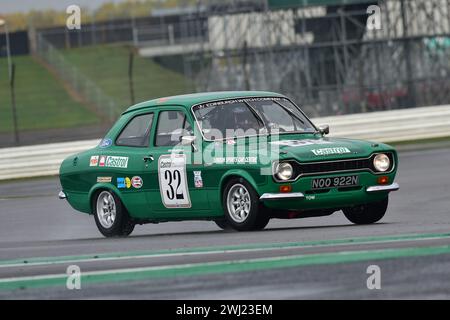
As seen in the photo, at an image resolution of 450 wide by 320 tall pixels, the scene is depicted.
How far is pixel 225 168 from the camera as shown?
1168 cm

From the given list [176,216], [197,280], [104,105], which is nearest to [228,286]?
[197,280]

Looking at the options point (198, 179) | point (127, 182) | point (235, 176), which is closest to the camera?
point (235, 176)

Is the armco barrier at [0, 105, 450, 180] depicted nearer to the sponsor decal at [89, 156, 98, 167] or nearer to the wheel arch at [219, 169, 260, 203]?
the sponsor decal at [89, 156, 98, 167]

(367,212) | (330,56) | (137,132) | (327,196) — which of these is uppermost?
(330,56)

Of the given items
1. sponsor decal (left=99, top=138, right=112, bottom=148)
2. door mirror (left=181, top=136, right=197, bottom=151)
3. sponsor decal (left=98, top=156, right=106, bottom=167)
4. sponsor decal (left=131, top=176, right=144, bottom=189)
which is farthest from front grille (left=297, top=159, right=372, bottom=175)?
sponsor decal (left=99, top=138, right=112, bottom=148)

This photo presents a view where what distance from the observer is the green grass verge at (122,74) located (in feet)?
176

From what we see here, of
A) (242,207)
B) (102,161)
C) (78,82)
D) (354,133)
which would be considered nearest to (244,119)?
(242,207)

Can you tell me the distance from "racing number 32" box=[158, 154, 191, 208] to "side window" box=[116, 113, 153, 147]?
0.59 m

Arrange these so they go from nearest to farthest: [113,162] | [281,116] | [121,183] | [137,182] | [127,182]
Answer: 1. [281,116]
2. [137,182]
3. [127,182]
4. [121,183]
5. [113,162]

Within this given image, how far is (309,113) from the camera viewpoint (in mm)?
41938

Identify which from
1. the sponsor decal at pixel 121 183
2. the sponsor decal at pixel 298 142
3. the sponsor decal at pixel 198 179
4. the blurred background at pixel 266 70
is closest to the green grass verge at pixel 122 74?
the blurred background at pixel 266 70

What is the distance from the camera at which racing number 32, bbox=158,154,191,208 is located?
12.2 meters

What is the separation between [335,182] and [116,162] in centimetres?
269

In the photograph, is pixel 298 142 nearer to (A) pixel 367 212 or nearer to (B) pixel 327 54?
(A) pixel 367 212
